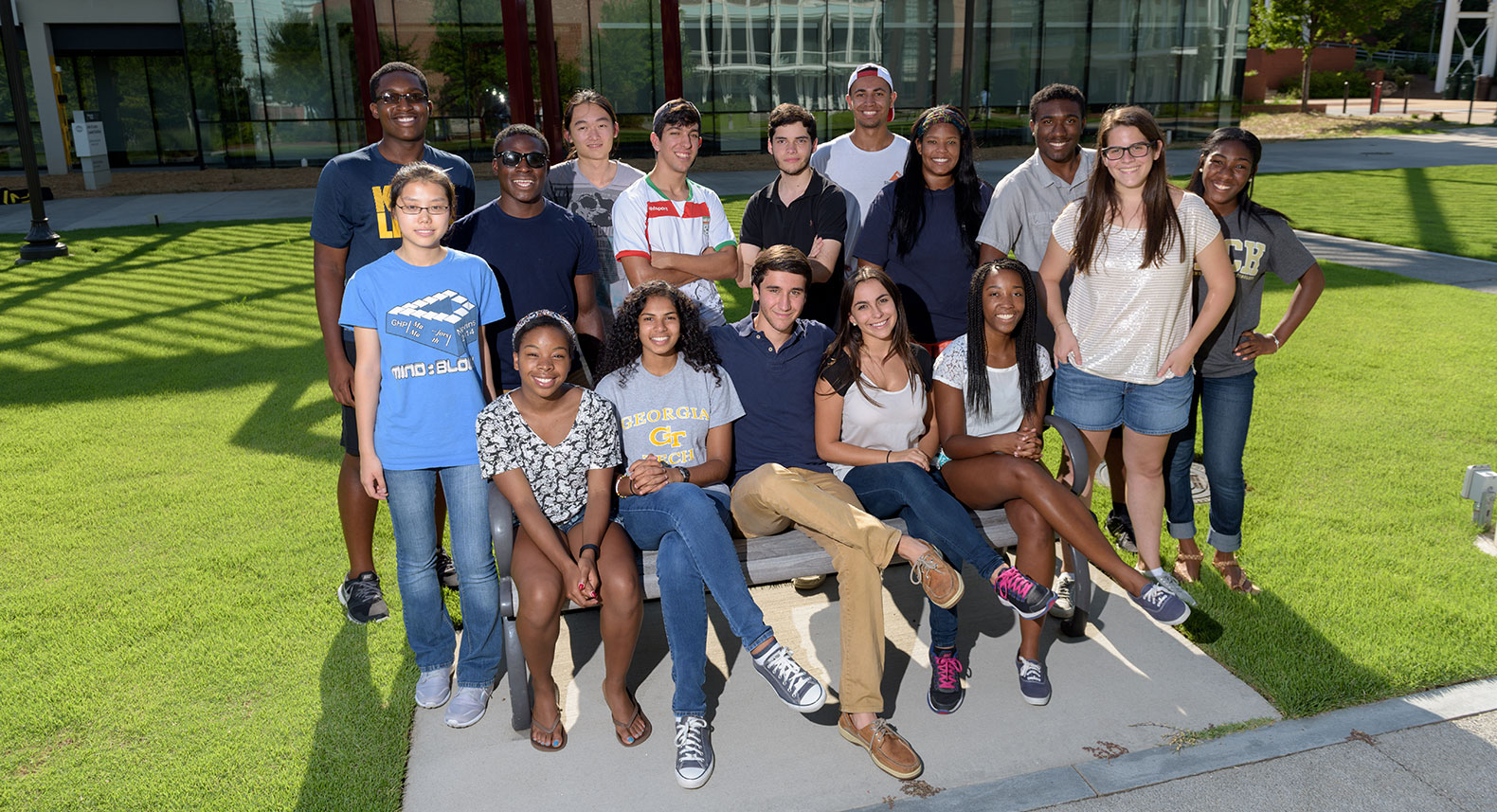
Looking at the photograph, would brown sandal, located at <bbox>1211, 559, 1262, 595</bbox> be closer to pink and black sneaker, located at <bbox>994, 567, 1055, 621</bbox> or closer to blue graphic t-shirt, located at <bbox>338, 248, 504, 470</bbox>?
pink and black sneaker, located at <bbox>994, 567, 1055, 621</bbox>

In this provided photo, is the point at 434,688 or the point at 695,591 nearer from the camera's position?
the point at 695,591

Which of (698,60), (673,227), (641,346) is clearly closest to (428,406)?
(641,346)

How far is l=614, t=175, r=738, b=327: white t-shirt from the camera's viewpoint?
171 inches

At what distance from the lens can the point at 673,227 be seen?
173 inches

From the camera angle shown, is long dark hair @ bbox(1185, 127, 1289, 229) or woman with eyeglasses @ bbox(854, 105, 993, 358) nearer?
long dark hair @ bbox(1185, 127, 1289, 229)

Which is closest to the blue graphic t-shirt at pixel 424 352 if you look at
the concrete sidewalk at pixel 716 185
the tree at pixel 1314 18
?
the concrete sidewalk at pixel 716 185

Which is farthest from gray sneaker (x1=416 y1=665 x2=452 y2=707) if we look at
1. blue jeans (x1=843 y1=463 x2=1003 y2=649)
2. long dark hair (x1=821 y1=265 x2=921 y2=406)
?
long dark hair (x1=821 y1=265 x2=921 y2=406)

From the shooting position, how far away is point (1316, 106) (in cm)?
3803

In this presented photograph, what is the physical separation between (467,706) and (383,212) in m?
1.94

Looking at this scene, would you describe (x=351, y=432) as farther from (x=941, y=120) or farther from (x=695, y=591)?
(x=941, y=120)

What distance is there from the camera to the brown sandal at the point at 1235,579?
14.1 feet

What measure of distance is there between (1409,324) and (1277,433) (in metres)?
3.50

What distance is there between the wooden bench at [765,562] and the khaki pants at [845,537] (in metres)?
0.08

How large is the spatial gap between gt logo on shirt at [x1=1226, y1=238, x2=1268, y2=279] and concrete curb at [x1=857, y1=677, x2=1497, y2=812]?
170cm
